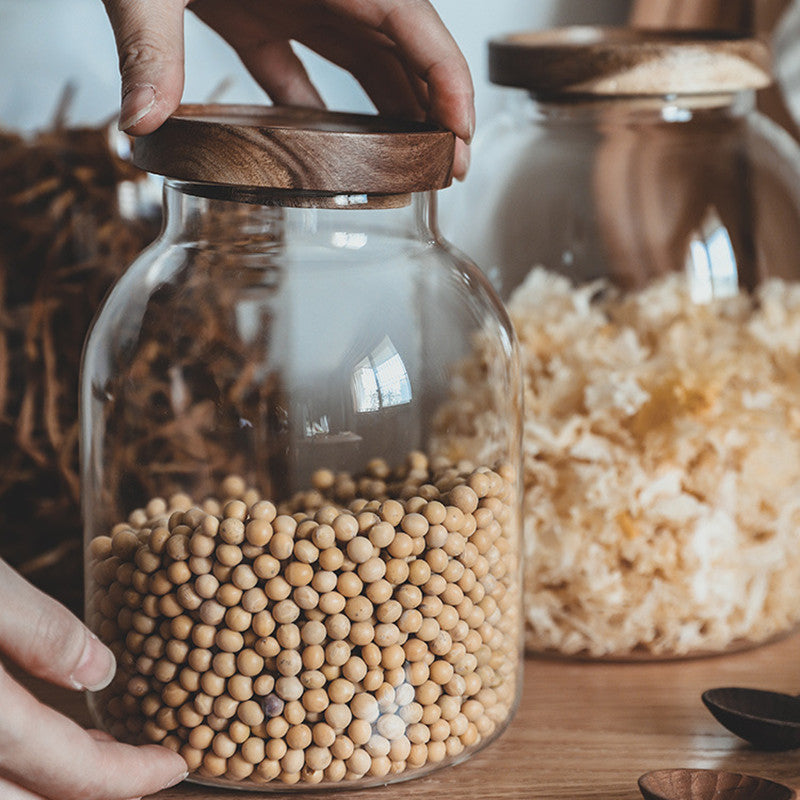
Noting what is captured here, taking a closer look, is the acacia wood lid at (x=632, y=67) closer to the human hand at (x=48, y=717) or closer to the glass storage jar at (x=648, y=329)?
Result: the glass storage jar at (x=648, y=329)

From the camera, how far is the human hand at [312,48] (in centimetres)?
55

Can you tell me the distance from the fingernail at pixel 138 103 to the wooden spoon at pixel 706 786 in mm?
424

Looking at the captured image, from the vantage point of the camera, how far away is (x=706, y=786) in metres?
0.59

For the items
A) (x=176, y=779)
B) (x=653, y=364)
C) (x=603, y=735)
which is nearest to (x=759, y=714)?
(x=603, y=735)

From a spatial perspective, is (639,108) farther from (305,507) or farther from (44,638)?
(44,638)

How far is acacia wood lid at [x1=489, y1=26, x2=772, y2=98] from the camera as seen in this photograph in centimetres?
77

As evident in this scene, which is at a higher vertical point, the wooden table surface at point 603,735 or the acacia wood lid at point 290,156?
the acacia wood lid at point 290,156

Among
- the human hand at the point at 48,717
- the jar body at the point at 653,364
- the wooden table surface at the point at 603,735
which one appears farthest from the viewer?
the jar body at the point at 653,364

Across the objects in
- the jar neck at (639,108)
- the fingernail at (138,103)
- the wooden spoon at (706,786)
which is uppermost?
the jar neck at (639,108)

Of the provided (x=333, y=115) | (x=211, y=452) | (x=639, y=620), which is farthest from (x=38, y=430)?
(x=639, y=620)

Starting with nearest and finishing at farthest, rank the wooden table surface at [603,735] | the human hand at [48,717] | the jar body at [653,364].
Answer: the human hand at [48,717]
the wooden table surface at [603,735]
the jar body at [653,364]

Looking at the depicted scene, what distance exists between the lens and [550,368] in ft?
2.60

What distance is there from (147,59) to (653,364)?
1.32ft

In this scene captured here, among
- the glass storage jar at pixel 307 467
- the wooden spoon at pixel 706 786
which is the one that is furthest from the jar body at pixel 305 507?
the wooden spoon at pixel 706 786
